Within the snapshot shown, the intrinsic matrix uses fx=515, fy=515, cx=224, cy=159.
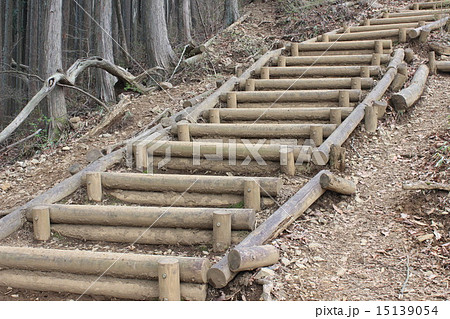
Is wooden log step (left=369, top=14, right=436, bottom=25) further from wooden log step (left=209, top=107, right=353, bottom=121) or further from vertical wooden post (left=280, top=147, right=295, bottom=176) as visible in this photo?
vertical wooden post (left=280, top=147, right=295, bottom=176)

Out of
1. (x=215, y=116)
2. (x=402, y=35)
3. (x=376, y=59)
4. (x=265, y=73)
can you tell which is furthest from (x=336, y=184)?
(x=402, y=35)

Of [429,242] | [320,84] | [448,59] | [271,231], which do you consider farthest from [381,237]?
[448,59]

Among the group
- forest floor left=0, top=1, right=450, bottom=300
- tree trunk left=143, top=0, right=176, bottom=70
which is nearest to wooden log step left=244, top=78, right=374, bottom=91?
forest floor left=0, top=1, right=450, bottom=300

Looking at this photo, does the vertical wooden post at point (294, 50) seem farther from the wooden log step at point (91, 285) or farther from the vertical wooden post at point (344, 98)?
the wooden log step at point (91, 285)

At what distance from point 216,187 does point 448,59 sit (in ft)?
22.4

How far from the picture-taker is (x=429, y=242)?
5.12m

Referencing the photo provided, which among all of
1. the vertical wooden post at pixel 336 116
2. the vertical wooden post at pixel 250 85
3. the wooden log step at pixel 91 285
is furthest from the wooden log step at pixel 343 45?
the wooden log step at pixel 91 285

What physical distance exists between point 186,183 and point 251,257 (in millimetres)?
1973

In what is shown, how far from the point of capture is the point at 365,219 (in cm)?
580

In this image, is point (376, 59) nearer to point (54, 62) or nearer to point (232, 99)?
point (232, 99)

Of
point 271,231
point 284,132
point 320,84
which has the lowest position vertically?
point 271,231

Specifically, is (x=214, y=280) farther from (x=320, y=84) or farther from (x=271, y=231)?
(x=320, y=84)

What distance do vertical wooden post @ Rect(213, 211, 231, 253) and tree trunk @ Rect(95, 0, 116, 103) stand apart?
7.20 metres

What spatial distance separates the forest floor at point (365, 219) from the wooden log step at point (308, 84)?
993mm
